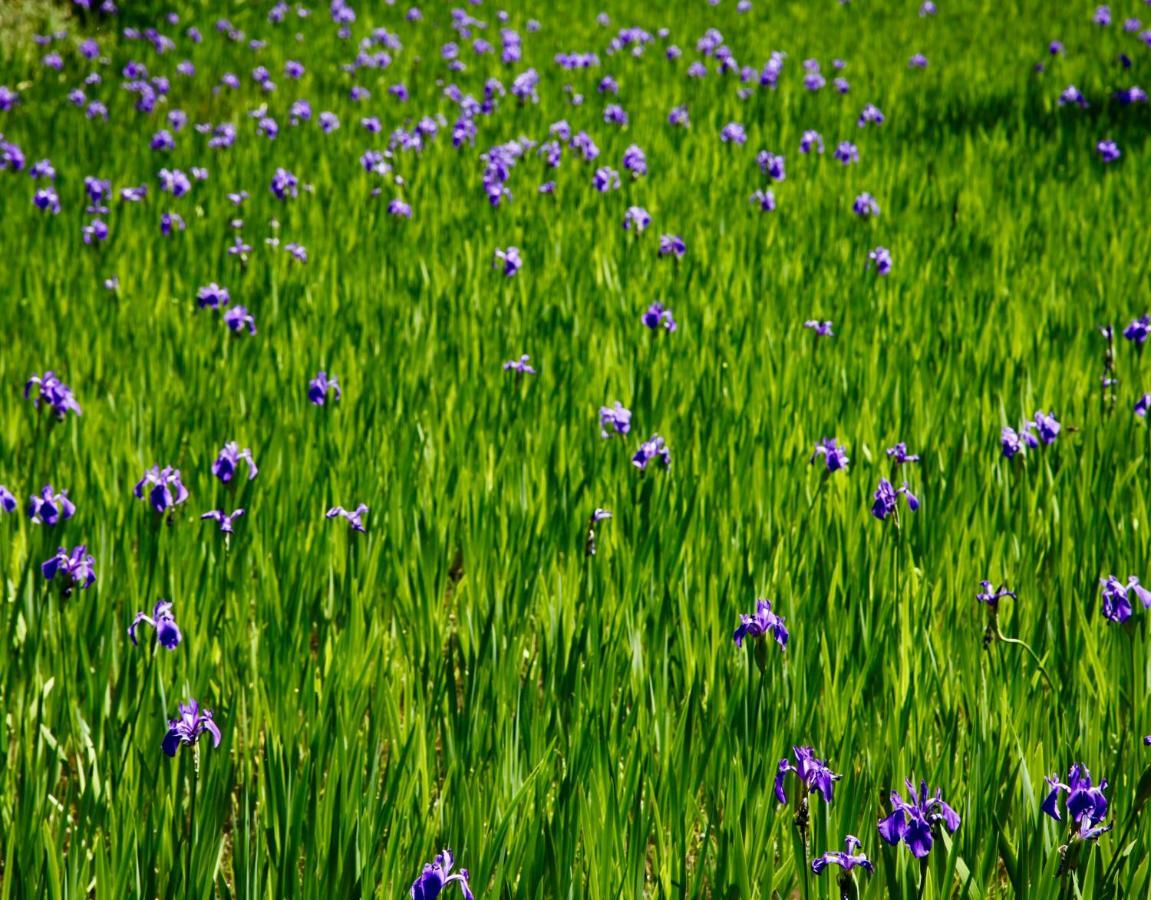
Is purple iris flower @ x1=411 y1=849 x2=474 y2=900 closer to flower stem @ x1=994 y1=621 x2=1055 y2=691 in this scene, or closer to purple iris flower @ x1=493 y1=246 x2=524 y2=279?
flower stem @ x1=994 y1=621 x2=1055 y2=691

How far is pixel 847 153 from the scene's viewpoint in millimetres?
5902

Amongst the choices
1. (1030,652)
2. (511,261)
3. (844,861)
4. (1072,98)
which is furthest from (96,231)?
(1072,98)

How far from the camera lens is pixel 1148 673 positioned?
1938 millimetres

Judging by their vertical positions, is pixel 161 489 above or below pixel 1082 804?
above

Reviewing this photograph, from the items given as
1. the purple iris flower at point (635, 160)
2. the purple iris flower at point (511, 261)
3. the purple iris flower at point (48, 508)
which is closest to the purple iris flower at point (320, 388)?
the purple iris flower at point (48, 508)

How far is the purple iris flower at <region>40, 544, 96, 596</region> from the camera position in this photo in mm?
2018

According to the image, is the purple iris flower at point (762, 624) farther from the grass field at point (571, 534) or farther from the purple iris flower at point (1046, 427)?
the purple iris flower at point (1046, 427)

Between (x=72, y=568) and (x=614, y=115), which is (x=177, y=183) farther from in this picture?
(x=72, y=568)

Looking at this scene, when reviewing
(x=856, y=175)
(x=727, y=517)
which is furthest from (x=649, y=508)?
(x=856, y=175)

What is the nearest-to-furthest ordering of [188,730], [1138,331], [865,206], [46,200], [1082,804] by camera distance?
[1082,804] < [188,730] < [1138,331] < [46,200] < [865,206]

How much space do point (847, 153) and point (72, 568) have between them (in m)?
4.93

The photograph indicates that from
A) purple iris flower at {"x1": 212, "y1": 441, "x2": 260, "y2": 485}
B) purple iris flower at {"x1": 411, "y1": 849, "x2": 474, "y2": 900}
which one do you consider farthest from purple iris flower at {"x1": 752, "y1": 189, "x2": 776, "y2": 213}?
purple iris flower at {"x1": 411, "y1": 849, "x2": 474, "y2": 900}

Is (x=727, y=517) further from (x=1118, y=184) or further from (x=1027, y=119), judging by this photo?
(x=1027, y=119)

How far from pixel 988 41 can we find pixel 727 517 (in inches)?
348
